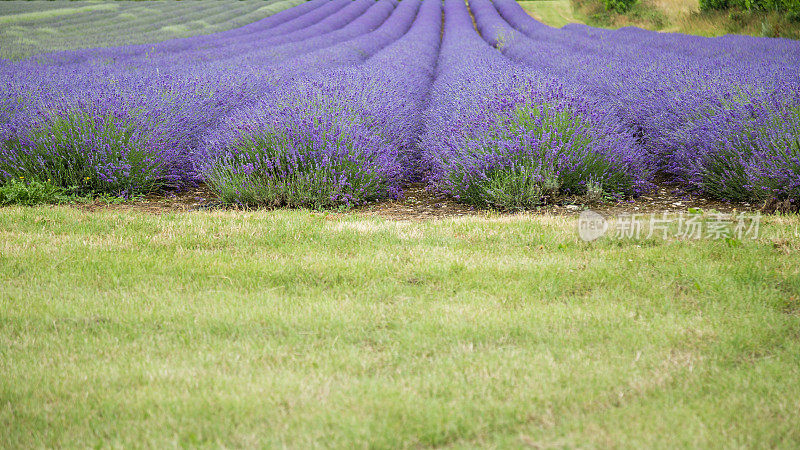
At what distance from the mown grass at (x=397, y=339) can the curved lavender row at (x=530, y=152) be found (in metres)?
0.77

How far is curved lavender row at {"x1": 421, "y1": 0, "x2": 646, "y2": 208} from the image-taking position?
Answer: 3.86 meters

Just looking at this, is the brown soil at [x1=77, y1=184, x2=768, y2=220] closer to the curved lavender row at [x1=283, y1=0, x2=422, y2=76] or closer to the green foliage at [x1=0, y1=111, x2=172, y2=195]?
the green foliage at [x1=0, y1=111, x2=172, y2=195]

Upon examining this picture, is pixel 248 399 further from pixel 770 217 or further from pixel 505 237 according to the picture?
pixel 770 217

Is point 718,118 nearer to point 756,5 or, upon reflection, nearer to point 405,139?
point 405,139

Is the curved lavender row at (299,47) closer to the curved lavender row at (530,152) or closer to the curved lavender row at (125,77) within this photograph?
the curved lavender row at (125,77)

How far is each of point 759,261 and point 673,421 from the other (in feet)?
4.83

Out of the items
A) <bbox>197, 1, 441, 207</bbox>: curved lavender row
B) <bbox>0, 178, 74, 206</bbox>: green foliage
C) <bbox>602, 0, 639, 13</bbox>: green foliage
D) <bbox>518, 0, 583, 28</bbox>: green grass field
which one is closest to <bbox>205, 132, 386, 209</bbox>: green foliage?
<bbox>197, 1, 441, 207</bbox>: curved lavender row

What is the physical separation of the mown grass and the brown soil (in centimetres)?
58

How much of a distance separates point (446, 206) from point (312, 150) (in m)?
1.02

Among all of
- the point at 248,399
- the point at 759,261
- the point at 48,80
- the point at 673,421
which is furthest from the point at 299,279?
the point at 48,80

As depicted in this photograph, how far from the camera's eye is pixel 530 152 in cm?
389

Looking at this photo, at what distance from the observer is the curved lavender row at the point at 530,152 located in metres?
3.86

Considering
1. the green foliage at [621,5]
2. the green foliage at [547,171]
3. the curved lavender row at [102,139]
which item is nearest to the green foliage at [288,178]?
the curved lavender row at [102,139]

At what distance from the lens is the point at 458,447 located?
1502 millimetres
